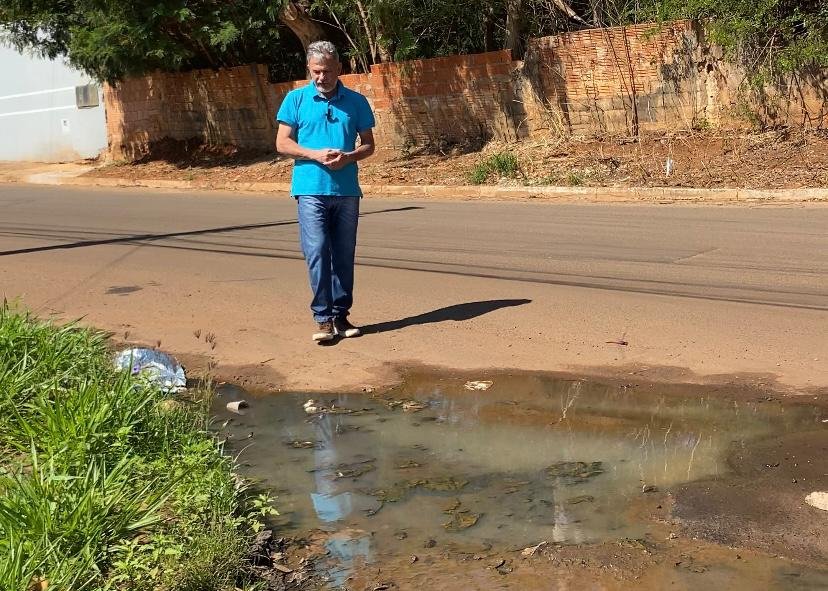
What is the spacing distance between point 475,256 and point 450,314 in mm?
2633

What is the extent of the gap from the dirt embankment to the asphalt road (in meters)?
1.81

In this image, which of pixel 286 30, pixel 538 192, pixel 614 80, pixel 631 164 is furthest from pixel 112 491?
pixel 286 30

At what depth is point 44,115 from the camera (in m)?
30.6

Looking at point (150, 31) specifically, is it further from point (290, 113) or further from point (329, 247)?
point (329, 247)

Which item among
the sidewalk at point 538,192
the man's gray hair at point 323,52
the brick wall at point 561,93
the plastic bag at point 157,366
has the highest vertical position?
the man's gray hair at point 323,52

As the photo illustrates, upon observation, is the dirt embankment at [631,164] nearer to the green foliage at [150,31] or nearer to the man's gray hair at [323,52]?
the green foliage at [150,31]

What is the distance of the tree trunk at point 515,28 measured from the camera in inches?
782

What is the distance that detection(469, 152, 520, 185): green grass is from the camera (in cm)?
1753

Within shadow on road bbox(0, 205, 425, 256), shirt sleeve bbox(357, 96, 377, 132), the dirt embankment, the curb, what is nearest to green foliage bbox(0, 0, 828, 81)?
the dirt embankment

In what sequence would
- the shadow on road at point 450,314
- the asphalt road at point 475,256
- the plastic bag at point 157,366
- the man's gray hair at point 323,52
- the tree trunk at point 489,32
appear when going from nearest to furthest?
the plastic bag at point 157,366 < the man's gray hair at point 323,52 < the shadow on road at point 450,314 < the asphalt road at point 475,256 < the tree trunk at point 489,32

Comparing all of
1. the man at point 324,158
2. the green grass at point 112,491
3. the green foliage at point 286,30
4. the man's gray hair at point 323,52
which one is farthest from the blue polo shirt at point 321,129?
the green foliage at point 286,30

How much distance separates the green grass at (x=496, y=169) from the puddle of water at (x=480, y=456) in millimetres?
11529

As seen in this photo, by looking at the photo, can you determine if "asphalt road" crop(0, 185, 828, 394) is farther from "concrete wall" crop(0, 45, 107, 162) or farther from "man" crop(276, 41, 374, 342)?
"concrete wall" crop(0, 45, 107, 162)

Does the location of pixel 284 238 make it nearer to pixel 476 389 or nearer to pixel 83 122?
pixel 476 389
